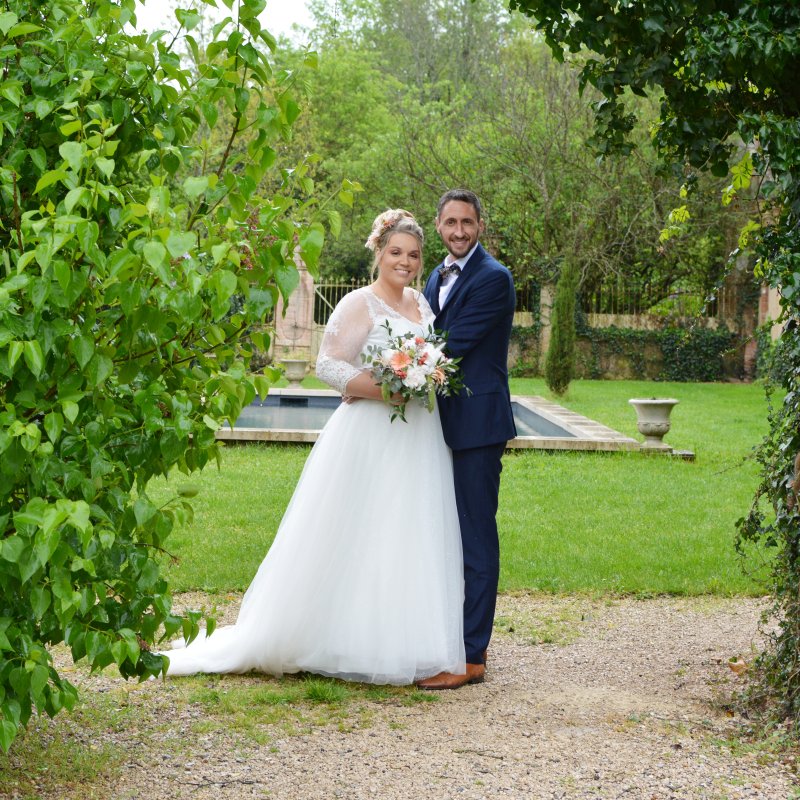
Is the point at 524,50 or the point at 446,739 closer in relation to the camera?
the point at 446,739

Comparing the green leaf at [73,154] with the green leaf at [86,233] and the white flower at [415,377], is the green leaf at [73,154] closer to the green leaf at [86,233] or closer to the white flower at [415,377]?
the green leaf at [86,233]

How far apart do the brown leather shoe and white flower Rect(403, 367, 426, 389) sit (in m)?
1.33

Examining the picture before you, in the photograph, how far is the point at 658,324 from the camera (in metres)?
25.9

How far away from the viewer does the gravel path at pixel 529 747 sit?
354cm

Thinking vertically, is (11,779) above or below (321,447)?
below

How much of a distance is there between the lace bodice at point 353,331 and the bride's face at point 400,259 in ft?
0.55

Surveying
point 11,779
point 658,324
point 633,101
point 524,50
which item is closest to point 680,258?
point 658,324

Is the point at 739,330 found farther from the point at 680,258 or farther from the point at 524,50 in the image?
the point at 524,50

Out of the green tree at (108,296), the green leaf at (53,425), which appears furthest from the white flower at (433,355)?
the green leaf at (53,425)

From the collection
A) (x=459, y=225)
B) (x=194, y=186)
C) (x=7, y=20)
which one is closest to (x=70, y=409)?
(x=194, y=186)

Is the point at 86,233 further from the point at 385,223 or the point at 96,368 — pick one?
the point at 385,223

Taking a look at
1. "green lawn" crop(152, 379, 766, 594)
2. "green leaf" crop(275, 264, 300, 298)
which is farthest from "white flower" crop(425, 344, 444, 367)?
"green leaf" crop(275, 264, 300, 298)

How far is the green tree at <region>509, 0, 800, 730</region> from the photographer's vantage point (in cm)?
364

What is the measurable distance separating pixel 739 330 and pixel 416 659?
939 inches
